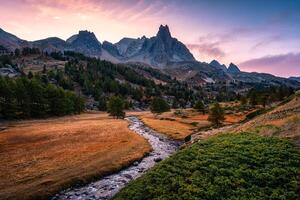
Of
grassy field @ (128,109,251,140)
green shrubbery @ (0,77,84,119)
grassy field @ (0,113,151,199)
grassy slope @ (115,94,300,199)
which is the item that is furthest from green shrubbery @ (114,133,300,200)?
green shrubbery @ (0,77,84,119)

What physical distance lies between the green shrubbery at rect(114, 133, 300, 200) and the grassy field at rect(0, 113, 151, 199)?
1087cm


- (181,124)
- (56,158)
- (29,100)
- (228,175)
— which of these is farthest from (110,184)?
(29,100)

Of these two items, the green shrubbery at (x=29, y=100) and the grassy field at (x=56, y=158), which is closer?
the grassy field at (x=56, y=158)

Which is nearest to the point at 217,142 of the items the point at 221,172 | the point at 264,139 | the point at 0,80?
the point at 264,139

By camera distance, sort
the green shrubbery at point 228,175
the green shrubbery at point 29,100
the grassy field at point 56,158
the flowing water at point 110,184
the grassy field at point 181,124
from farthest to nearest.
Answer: the green shrubbery at point 29,100
the grassy field at point 181,124
the grassy field at point 56,158
the flowing water at point 110,184
the green shrubbery at point 228,175

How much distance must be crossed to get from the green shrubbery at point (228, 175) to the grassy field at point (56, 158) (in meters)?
10.9

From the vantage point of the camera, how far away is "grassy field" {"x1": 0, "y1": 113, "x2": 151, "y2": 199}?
34.1 metres

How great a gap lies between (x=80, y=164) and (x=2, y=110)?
8136 cm

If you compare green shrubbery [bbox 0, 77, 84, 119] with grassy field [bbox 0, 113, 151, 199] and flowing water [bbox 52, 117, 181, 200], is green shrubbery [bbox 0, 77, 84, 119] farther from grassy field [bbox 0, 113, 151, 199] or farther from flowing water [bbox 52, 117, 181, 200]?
flowing water [bbox 52, 117, 181, 200]

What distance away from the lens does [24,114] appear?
118 metres

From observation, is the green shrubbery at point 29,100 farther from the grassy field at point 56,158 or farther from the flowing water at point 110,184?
the flowing water at point 110,184

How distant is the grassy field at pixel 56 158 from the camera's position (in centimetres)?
3409

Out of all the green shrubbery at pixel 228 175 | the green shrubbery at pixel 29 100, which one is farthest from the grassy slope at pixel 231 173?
the green shrubbery at pixel 29 100

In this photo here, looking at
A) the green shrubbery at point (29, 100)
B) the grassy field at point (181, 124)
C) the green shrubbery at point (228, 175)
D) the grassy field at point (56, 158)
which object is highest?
the green shrubbery at point (29, 100)
